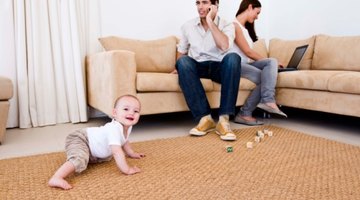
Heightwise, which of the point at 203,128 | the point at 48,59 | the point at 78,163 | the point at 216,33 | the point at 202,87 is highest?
the point at 216,33

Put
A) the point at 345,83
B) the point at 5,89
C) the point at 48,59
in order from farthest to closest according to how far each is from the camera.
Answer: the point at 48,59 → the point at 345,83 → the point at 5,89

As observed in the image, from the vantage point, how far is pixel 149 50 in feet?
8.34

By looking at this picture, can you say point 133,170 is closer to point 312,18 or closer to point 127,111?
point 127,111

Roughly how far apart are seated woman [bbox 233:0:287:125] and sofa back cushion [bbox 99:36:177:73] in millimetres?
561

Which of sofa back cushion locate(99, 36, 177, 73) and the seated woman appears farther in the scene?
sofa back cushion locate(99, 36, 177, 73)

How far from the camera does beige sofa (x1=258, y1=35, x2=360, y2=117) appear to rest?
190 cm

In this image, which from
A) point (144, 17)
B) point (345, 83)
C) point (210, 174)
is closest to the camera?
point (210, 174)

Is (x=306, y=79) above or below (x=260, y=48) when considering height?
below

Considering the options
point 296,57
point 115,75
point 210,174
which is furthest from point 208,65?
point 210,174

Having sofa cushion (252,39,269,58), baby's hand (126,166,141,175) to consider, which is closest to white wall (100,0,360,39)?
sofa cushion (252,39,269,58)

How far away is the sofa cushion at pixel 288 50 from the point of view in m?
2.71

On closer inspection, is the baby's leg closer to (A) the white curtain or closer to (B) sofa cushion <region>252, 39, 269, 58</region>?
(A) the white curtain

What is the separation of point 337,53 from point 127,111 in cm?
196

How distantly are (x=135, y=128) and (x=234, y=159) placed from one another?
98 cm
